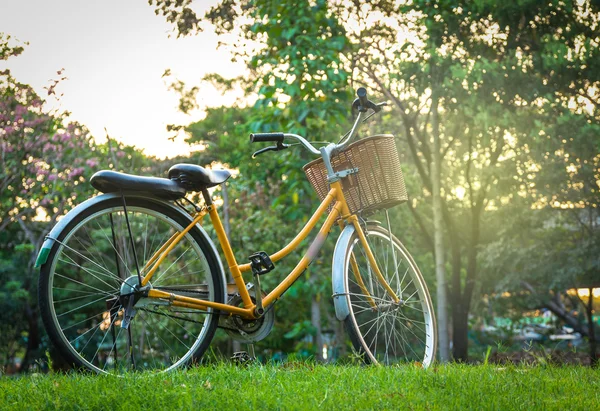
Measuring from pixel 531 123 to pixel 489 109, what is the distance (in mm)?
1065

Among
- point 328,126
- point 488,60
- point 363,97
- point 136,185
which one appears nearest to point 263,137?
point 363,97

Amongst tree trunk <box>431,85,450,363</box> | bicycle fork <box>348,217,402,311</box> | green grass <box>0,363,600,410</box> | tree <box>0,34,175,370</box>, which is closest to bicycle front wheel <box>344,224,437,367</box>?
bicycle fork <box>348,217,402,311</box>

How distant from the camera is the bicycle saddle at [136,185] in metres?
3.51

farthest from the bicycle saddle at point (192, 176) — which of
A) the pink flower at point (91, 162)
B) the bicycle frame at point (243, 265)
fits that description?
the pink flower at point (91, 162)

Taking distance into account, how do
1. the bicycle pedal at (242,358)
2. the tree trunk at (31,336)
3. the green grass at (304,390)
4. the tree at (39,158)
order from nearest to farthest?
the green grass at (304,390), the bicycle pedal at (242,358), the tree at (39,158), the tree trunk at (31,336)

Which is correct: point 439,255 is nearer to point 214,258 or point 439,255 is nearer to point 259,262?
point 259,262

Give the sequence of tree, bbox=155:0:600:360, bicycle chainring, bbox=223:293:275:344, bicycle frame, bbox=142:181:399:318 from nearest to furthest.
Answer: bicycle frame, bbox=142:181:399:318, bicycle chainring, bbox=223:293:275:344, tree, bbox=155:0:600:360

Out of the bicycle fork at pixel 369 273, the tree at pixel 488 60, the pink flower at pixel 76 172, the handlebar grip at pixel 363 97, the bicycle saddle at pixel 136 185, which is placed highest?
the tree at pixel 488 60

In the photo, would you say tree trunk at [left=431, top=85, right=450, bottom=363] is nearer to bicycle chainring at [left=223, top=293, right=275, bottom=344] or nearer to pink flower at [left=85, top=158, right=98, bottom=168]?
pink flower at [left=85, top=158, right=98, bottom=168]

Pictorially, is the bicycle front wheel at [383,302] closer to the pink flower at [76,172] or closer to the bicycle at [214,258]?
the bicycle at [214,258]

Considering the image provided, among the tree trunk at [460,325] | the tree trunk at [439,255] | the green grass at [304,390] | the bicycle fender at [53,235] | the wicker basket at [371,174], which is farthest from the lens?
the tree trunk at [460,325]

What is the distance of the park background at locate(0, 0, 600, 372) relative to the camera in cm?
855

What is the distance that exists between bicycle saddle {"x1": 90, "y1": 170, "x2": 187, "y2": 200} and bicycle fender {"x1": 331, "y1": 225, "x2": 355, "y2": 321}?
3.13 ft

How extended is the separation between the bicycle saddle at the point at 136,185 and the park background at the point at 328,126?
4.11 metres
